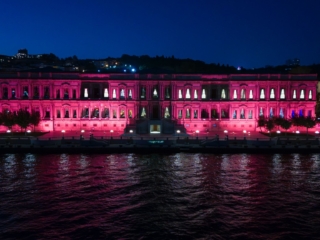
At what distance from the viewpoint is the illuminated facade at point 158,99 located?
69.1 m

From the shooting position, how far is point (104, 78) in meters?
70.2

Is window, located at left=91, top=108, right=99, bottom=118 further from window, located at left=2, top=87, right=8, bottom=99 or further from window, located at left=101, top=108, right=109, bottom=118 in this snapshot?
window, located at left=2, top=87, right=8, bottom=99

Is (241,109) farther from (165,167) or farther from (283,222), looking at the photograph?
(283,222)

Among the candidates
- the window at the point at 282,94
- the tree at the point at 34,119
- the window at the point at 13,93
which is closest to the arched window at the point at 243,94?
the window at the point at 282,94

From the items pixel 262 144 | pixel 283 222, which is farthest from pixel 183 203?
pixel 262 144

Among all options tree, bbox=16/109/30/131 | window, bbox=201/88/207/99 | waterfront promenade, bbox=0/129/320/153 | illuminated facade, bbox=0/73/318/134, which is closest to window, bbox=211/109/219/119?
illuminated facade, bbox=0/73/318/134

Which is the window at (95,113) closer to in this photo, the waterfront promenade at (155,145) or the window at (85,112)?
the window at (85,112)

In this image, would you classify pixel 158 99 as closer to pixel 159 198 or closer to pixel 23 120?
pixel 23 120

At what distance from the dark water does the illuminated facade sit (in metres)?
22.2

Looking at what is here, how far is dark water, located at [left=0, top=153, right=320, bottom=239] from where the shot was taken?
2597 cm

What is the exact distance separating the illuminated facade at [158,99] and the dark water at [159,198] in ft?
73.0

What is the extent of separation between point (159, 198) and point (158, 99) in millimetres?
38880

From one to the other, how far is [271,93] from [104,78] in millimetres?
31133

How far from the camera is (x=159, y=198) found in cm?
3256
